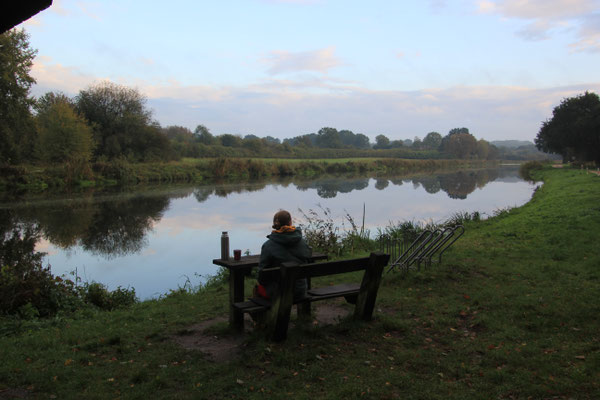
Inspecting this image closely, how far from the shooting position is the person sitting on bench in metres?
4.98

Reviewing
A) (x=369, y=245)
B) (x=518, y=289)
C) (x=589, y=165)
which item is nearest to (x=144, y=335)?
(x=518, y=289)

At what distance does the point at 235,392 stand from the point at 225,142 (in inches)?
3206

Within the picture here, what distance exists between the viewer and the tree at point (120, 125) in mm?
48344

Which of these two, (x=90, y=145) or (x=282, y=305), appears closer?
(x=282, y=305)

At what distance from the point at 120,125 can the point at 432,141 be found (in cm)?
10704

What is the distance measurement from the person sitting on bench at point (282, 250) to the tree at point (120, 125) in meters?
46.3

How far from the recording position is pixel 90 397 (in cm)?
378

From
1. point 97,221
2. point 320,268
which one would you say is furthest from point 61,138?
point 320,268

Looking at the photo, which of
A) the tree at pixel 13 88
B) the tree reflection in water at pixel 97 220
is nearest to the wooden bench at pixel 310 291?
the tree reflection in water at pixel 97 220

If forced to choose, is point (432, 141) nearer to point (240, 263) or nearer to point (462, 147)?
point (462, 147)

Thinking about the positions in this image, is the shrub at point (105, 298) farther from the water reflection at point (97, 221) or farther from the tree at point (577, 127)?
the tree at point (577, 127)

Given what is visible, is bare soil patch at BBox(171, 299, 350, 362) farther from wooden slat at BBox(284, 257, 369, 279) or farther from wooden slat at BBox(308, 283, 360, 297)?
wooden slat at BBox(284, 257, 369, 279)

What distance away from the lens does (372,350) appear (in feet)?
15.7

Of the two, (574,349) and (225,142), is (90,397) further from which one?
(225,142)
